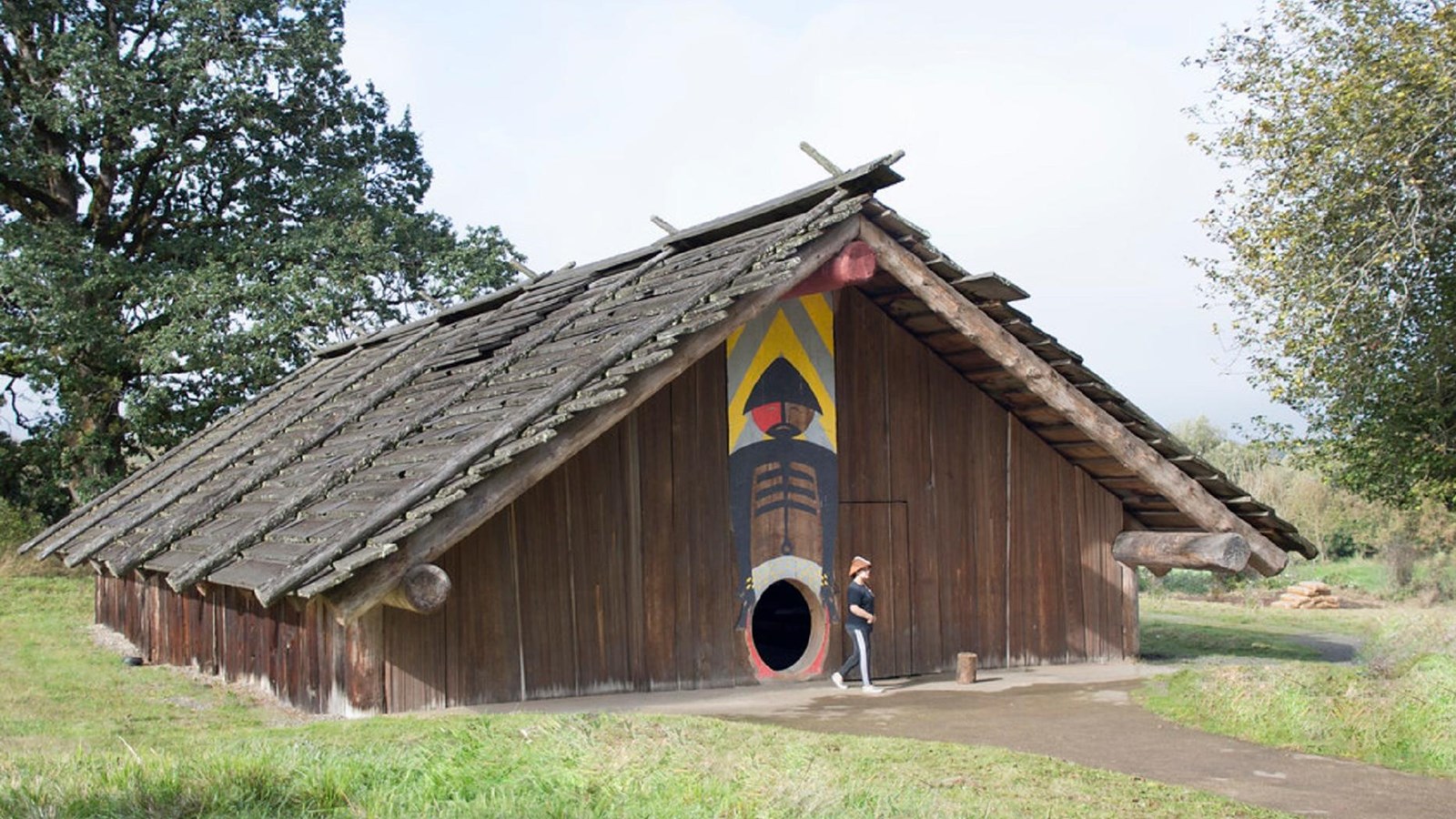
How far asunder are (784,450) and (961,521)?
237 cm

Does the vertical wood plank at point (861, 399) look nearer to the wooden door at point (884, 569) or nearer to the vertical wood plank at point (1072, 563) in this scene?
the wooden door at point (884, 569)

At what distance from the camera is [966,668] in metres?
13.0

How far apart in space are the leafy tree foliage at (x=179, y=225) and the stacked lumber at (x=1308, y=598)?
1672cm

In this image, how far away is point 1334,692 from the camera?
9852 millimetres

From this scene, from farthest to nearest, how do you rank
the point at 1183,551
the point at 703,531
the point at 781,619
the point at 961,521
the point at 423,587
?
the point at 781,619, the point at 961,521, the point at 1183,551, the point at 703,531, the point at 423,587

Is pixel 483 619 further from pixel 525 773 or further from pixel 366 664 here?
pixel 525 773

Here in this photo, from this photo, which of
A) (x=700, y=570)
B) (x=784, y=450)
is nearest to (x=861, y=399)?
(x=784, y=450)

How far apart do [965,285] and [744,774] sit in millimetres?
6673

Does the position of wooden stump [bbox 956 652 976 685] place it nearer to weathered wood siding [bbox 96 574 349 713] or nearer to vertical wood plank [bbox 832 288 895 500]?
vertical wood plank [bbox 832 288 895 500]

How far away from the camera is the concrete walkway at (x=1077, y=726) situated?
790 centimetres

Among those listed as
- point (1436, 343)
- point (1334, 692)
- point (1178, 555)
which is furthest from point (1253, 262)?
point (1334, 692)

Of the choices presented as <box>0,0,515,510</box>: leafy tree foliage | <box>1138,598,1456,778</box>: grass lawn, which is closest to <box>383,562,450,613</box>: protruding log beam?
<box>1138,598,1456,778</box>: grass lawn

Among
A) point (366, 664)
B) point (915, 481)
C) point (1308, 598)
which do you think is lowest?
point (1308, 598)

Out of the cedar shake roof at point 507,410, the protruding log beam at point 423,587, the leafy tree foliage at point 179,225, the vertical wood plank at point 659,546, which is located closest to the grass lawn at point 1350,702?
the cedar shake roof at point 507,410
